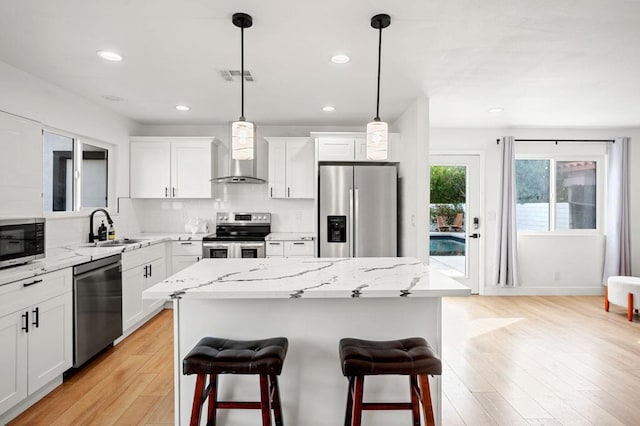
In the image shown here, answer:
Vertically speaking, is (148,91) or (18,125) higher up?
(148,91)

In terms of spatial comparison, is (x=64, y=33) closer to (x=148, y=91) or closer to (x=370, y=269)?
(x=148, y=91)

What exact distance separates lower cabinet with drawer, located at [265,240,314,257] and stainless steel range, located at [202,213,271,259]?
0.10 m

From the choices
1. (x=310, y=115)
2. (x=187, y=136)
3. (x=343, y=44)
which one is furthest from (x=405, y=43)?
(x=187, y=136)

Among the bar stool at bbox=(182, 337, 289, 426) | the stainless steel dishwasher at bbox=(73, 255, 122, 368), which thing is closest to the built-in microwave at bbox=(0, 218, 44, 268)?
the stainless steel dishwasher at bbox=(73, 255, 122, 368)

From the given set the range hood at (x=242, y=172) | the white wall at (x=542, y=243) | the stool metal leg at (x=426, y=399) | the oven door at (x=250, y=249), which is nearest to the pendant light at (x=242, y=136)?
the stool metal leg at (x=426, y=399)

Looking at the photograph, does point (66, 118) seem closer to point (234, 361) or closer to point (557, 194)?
point (234, 361)

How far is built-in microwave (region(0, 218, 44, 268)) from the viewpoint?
92.5 inches

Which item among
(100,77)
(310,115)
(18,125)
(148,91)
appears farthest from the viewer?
(310,115)

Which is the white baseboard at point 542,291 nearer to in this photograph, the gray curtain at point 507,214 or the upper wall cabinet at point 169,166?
the gray curtain at point 507,214

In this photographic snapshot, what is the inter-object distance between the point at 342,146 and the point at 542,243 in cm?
337

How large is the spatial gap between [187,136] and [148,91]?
1.50m

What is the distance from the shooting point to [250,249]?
4527 mm

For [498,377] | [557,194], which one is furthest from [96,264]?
[557,194]

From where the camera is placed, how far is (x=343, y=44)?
8.45ft
